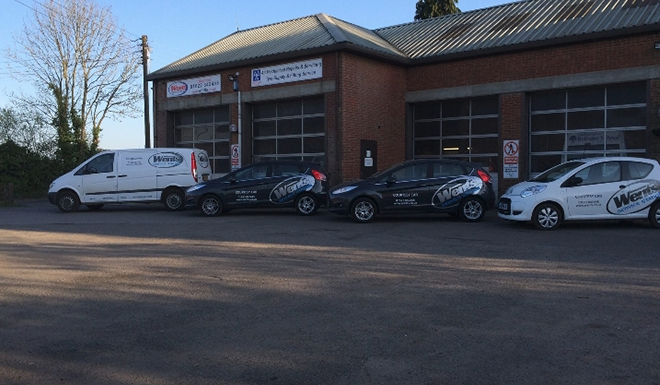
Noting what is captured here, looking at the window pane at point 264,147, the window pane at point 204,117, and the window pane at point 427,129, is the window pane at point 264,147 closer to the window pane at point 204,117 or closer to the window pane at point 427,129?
the window pane at point 204,117

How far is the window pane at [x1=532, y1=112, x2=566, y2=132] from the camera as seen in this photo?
1903 centimetres

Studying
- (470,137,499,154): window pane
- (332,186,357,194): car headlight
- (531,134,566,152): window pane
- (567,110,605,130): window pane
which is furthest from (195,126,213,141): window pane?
(567,110,605,130): window pane

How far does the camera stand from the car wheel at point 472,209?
14656mm

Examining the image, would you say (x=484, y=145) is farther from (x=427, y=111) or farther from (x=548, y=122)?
(x=427, y=111)

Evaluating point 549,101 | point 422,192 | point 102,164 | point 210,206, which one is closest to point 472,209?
point 422,192

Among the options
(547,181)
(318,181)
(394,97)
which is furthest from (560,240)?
(394,97)

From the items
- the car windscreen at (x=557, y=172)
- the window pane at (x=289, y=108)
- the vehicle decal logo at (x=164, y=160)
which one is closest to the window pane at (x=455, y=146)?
the window pane at (x=289, y=108)

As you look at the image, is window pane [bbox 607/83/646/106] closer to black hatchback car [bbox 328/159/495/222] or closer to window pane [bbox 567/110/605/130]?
window pane [bbox 567/110/605/130]

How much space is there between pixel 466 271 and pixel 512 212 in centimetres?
539

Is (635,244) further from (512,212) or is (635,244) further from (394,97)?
(394,97)

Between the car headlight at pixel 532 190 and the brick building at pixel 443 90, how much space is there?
595cm

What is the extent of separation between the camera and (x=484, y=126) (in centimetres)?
2039

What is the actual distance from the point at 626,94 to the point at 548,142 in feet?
8.59

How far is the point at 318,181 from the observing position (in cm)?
1652
